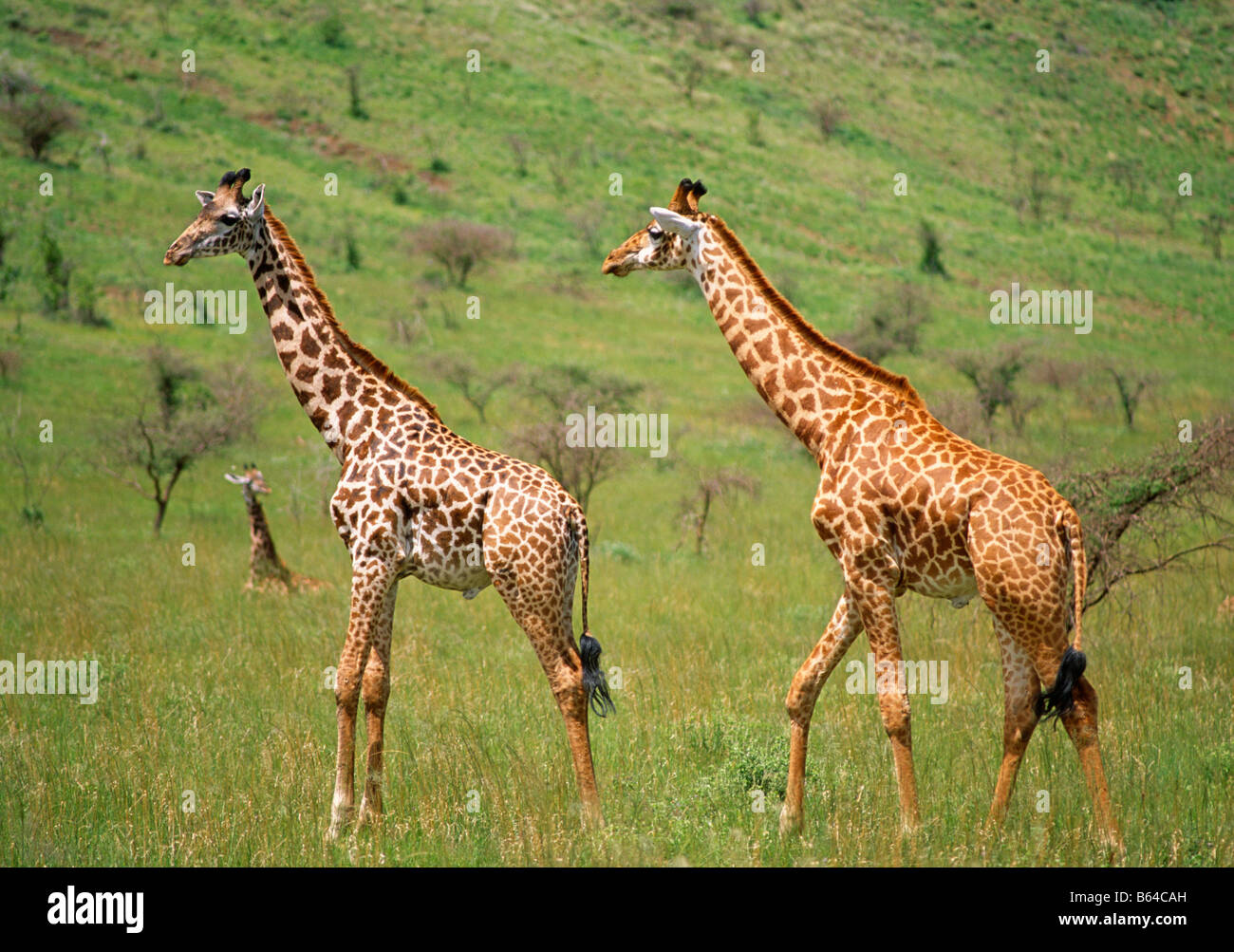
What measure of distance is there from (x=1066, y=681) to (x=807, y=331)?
2.57 m

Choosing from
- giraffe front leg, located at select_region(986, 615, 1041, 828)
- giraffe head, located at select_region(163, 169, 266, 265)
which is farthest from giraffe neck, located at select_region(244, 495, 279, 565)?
giraffe front leg, located at select_region(986, 615, 1041, 828)

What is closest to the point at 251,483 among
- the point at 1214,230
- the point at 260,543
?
the point at 260,543

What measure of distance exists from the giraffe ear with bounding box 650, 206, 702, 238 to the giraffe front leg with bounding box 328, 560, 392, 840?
9.04 ft

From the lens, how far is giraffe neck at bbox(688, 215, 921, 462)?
6.95 m

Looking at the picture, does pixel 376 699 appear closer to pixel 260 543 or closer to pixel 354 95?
pixel 260 543

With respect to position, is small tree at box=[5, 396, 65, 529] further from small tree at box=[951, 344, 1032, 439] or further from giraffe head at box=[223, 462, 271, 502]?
small tree at box=[951, 344, 1032, 439]

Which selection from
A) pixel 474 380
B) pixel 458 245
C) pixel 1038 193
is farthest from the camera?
pixel 1038 193

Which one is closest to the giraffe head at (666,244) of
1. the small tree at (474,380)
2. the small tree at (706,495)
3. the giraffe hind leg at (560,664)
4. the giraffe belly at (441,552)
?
the giraffe belly at (441,552)

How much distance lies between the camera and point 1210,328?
153ft

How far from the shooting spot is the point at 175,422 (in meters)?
21.7

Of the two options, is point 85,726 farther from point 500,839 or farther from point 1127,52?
point 1127,52

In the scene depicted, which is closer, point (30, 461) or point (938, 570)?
point (938, 570)

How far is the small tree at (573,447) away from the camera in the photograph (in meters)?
19.0

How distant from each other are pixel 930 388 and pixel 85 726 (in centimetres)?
2931
